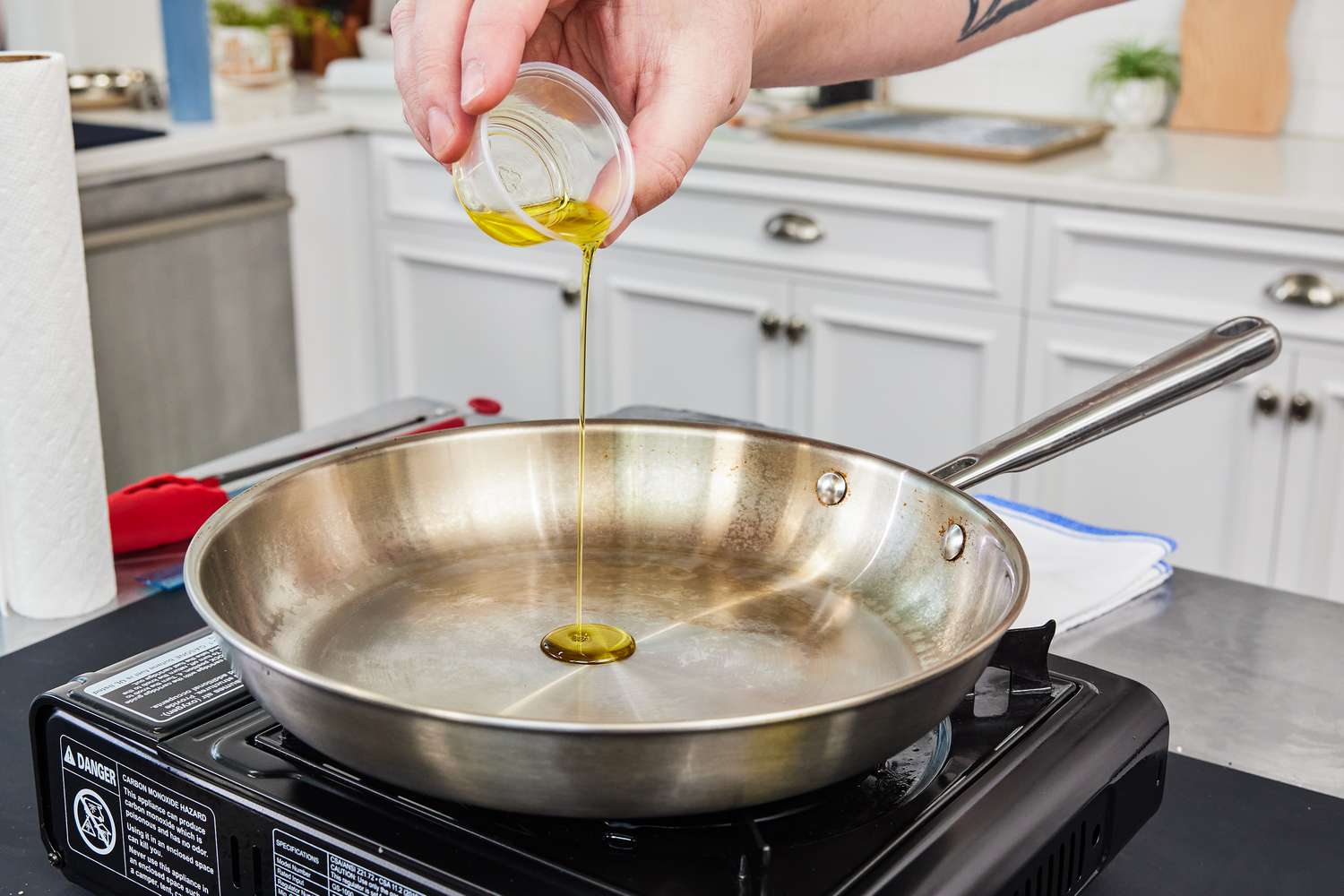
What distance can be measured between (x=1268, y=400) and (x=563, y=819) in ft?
5.14

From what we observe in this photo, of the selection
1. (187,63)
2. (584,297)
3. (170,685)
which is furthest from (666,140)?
(187,63)

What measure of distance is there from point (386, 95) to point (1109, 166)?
1.37 metres

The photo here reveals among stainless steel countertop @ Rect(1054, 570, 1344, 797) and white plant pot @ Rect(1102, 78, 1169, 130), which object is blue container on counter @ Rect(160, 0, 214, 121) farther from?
stainless steel countertop @ Rect(1054, 570, 1344, 797)

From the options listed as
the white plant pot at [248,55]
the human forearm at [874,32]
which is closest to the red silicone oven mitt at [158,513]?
the human forearm at [874,32]

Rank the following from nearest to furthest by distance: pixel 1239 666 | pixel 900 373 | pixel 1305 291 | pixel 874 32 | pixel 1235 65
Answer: pixel 1239 666 < pixel 874 32 < pixel 1305 291 < pixel 900 373 < pixel 1235 65

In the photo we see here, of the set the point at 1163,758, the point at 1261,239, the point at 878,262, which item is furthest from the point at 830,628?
the point at 878,262

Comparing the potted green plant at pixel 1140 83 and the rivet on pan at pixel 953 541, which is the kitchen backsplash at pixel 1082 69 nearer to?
the potted green plant at pixel 1140 83

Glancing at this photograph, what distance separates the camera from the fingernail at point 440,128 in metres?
0.73

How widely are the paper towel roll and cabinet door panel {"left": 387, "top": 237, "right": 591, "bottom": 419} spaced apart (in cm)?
157

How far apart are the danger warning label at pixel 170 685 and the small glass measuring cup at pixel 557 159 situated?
0.26 metres

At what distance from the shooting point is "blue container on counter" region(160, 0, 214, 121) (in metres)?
2.41

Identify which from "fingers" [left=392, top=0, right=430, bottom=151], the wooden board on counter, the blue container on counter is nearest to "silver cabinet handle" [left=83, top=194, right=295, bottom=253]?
the blue container on counter

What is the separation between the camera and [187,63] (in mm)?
2432

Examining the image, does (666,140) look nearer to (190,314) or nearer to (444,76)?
(444,76)
